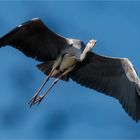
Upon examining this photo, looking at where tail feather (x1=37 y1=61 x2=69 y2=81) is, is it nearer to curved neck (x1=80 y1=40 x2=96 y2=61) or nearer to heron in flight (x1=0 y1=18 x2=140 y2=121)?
heron in flight (x1=0 y1=18 x2=140 y2=121)

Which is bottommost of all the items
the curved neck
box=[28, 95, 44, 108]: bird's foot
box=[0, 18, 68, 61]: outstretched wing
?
box=[28, 95, 44, 108]: bird's foot

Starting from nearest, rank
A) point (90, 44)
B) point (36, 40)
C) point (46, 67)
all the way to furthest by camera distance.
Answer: point (90, 44) < point (46, 67) < point (36, 40)

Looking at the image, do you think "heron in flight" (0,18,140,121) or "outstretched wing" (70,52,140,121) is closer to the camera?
"heron in flight" (0,18,140,121)

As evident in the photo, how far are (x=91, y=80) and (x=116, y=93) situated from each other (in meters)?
0.73

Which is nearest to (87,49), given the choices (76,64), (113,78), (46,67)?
(76,64)

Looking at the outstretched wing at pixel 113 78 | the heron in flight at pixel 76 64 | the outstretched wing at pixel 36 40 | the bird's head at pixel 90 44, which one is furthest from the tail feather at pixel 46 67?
the bird's head at pixel 90 44

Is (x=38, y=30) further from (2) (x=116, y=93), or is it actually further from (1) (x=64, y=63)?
(2) (x=116, y=93)

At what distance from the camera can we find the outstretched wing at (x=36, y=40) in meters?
22.1

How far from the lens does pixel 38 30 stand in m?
22.5

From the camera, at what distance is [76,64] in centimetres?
2259

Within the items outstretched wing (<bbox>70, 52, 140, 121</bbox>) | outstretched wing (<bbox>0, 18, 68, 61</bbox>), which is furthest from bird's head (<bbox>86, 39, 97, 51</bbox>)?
outstretched wing (<bbox>0, 18, 68, 61</bbox>)

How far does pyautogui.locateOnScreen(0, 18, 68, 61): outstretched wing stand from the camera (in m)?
22.1

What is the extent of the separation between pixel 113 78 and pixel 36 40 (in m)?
2.10

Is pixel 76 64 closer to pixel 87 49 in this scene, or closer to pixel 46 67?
pixel 87 49
